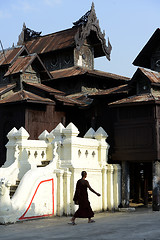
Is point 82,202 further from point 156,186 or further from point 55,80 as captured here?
point 55,80

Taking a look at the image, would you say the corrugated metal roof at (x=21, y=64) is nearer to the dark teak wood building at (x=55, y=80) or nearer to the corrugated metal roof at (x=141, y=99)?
the dark teak wood building at (x=55, y=80)

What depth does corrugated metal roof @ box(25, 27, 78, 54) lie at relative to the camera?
1106 inches

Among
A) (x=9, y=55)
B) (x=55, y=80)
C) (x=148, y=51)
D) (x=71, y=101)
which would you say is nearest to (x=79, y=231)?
(x=148, y=51)

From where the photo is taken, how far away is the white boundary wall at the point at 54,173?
46.3 ft

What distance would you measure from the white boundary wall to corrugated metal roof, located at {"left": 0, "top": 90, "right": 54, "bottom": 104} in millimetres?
3125

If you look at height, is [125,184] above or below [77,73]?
below

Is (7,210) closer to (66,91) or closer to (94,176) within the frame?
(94,176)

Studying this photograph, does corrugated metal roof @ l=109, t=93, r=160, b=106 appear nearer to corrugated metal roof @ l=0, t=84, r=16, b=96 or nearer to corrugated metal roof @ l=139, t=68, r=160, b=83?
corrugated metal roof @ l=139, t=68, r=160, b=83

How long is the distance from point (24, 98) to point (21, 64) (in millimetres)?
4079

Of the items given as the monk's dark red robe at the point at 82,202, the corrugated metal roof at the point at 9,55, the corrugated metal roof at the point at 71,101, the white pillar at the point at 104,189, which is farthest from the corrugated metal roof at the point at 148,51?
the monk's dark red robe at the point at 82,202

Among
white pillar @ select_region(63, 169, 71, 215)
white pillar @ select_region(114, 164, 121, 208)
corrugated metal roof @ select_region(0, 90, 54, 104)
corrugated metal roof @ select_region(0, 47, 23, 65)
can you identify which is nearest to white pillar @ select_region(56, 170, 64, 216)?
white pillar @ select_region(63, 169, 71, 215)

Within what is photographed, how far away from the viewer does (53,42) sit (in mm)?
29172

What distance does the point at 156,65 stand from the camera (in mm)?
20719

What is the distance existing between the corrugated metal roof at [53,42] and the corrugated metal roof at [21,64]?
3.49 metres
